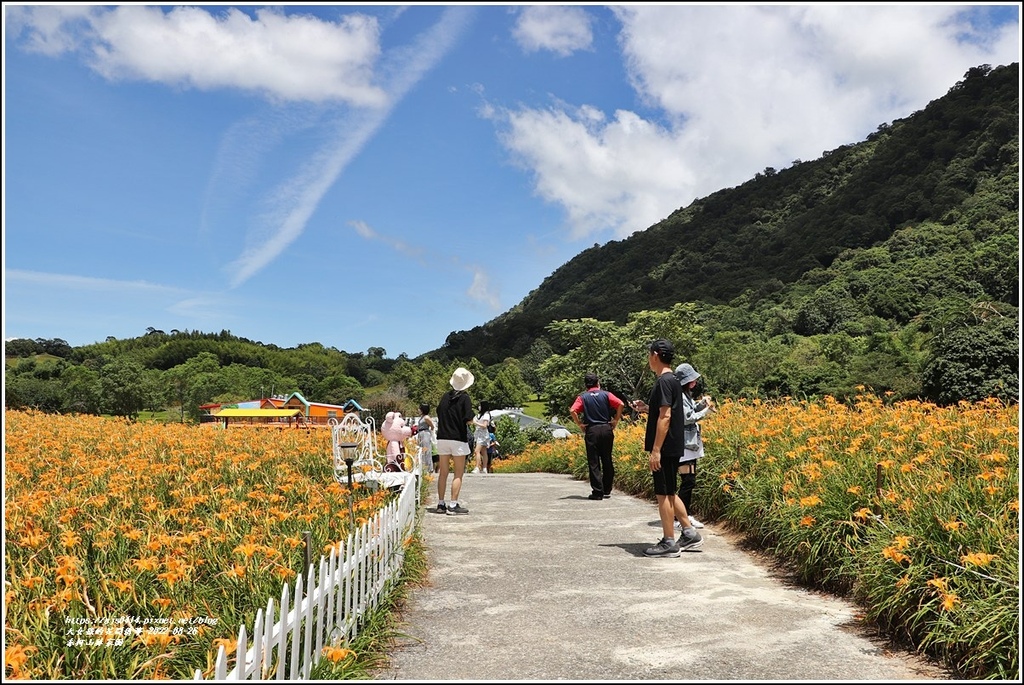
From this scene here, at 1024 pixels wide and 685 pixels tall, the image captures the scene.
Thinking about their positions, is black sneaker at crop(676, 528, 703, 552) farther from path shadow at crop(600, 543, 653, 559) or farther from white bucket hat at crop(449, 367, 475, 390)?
white bucket hat at crop(449, 367, 475, 390)

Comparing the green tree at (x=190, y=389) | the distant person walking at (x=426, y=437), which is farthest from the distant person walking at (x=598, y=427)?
the green tree at (x=190, y=389)

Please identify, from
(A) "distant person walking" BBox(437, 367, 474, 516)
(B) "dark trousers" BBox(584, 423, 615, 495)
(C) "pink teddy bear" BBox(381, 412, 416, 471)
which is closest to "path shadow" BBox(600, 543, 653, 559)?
(A) "distant person walking" BBox(437, 367, 474, 516)

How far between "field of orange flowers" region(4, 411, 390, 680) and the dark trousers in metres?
3.25

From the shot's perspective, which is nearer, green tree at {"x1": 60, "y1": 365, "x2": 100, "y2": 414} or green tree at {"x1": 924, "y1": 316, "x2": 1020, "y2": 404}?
green tree at {"x1": 924, "y1": 316, "x2": 1020, "y2": 404}

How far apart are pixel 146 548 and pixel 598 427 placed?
569 centimetres

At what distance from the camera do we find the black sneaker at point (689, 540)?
5941 millimetres

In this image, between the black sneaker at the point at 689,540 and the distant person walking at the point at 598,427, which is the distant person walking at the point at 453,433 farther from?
the black sneaker at the point at 689,540

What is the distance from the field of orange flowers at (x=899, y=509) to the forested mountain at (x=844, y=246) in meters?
12.7

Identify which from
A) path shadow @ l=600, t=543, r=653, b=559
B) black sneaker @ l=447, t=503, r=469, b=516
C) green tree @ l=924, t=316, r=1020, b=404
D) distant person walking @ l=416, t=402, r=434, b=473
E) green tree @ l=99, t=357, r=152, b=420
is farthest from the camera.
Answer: green tree @ l=99, t=357, r=152, b=420

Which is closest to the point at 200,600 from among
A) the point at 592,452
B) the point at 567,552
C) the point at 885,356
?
the point at 567,552

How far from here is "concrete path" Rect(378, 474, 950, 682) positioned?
3438 mm

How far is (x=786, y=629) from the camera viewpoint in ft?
13.2

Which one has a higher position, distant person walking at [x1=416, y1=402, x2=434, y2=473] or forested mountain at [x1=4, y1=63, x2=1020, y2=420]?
forested mountain at [x1=4, y1=63, x2=1020, y2=420]

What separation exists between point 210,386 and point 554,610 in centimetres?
8832
